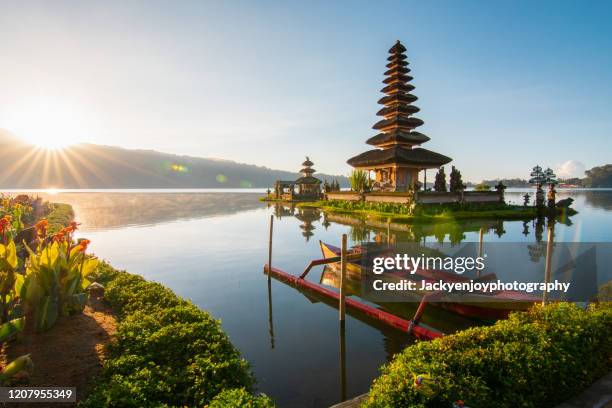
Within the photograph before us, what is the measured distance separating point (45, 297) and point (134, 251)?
48.2 feet

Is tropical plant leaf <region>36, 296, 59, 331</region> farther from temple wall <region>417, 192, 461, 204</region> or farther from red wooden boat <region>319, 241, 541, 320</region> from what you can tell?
temple wall <region>417, 192, 461, 204</region>

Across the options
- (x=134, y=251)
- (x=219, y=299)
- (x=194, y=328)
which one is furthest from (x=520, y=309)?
(x=134, y=251)

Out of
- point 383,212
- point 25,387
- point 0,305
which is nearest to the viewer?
point 25,387

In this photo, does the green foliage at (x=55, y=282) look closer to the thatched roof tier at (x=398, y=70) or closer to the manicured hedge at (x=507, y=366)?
the manicured hedge at (x=507, y=366)

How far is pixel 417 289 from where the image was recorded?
10.6m

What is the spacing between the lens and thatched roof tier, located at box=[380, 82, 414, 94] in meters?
46.0

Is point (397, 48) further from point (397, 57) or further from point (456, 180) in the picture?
point (456, 180)

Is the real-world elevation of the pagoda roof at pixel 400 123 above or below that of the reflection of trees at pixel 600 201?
above

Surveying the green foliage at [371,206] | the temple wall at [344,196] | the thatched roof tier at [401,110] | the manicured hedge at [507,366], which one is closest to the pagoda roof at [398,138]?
the thatched roof tier at [401,110]

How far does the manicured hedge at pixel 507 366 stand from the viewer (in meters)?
3.91

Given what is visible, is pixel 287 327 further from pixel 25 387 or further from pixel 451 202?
pixel 451 202

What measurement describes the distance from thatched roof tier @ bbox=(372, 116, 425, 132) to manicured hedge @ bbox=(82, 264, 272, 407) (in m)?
41.5

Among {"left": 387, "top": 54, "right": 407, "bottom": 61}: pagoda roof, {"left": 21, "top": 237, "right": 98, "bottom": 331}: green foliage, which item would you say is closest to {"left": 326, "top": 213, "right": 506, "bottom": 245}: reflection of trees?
{"left": 21, "top": 237, "right": 98, "bottom": 331}: green foliage

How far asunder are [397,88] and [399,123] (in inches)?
253
